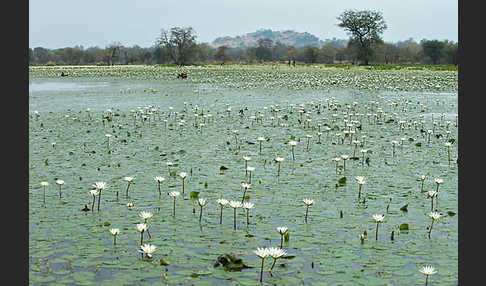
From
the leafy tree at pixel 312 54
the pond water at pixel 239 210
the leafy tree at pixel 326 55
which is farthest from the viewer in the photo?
the leafy tree at pixel 326 55

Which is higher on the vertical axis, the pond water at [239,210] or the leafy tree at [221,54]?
the leafy tree at [221,54]

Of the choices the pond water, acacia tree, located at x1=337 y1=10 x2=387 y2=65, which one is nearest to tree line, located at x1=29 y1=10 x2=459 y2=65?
acacia tree, located at x1=337 y1=10 x2=387 y2=65

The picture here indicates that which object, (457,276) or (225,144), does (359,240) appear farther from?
(225,144)

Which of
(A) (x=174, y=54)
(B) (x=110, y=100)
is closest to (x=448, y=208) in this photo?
(B) (x=110, y=100)

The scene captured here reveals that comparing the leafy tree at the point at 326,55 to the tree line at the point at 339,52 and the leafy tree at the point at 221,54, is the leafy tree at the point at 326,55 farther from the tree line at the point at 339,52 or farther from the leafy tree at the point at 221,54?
the leafy tree at the point at 221,54

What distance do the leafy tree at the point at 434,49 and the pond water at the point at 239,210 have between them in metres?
71.6

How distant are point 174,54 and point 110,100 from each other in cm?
6687

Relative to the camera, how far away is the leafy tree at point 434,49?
78.4 m

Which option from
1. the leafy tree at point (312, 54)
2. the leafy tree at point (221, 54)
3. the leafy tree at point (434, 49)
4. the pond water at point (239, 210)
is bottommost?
the pond water at point (239, 210)

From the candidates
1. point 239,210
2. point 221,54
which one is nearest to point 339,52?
point 221,54

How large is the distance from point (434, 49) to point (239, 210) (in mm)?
81645

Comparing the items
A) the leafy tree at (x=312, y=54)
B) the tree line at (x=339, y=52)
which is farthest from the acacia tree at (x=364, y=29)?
the leafy tree at (x=312, y=54)

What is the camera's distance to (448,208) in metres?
6.56

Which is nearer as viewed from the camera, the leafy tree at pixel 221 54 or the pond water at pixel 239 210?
the pond water at pixel 239 210
